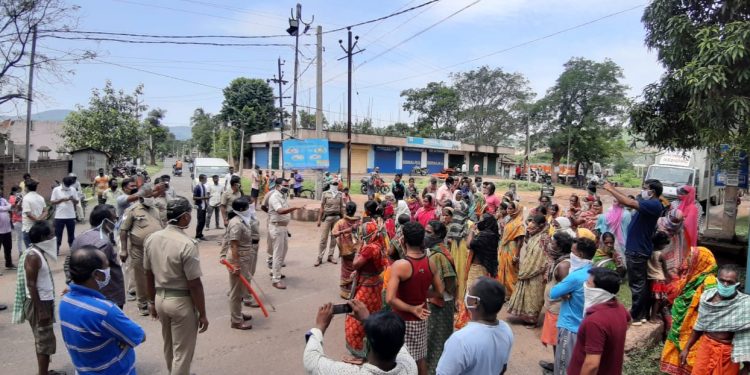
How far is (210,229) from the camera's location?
1219 centimetres

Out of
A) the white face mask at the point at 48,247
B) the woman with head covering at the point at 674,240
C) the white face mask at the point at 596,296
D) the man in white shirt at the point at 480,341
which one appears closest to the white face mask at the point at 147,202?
the white face mask at the point at 48,247

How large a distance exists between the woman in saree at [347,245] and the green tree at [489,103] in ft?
141

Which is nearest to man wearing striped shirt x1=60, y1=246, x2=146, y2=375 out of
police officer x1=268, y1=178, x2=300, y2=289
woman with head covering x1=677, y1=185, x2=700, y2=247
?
police officer x1=268, y1=178, x2=300, y2=289

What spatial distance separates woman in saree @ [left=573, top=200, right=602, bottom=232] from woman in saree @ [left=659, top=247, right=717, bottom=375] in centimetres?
328

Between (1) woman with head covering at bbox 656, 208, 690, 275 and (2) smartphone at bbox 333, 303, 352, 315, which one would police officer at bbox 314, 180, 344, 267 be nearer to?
(1) woman with head covering at bbox 656, 208, 690, 275

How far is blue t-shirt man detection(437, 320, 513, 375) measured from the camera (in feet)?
7.30

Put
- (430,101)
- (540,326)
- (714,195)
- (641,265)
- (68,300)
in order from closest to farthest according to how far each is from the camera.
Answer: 1. (68,300)
2. (641,265)
3. (540,326)
4. (714,195)
5. (430,101)

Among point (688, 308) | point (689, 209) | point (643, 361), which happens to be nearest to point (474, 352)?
point (688, 308)

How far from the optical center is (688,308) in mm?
3967

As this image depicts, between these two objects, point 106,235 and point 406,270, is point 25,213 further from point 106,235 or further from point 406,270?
point 406,270

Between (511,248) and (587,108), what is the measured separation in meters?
37.7

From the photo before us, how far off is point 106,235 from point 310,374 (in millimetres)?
3474

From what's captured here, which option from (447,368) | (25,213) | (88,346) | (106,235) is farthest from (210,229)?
(447,368)

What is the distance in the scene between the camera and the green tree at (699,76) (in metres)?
5.97
